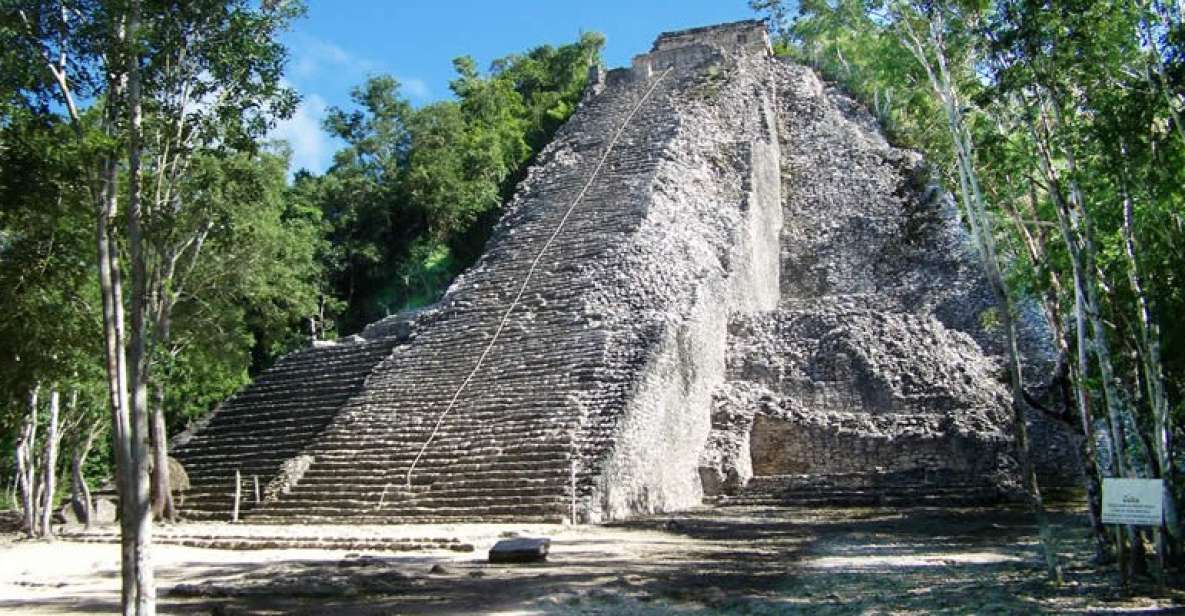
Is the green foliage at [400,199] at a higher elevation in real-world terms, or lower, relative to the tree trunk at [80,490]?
higher

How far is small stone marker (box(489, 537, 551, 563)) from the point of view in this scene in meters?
8.73

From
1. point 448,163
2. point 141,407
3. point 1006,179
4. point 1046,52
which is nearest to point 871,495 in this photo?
point 1006,179

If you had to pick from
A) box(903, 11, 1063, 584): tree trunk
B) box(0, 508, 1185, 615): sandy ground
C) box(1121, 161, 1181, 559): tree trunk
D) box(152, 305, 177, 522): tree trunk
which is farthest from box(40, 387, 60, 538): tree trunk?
box(1121, 161, 1181, 559): tree trunk

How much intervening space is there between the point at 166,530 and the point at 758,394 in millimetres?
9274

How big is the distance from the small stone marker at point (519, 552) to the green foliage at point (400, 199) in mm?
18291

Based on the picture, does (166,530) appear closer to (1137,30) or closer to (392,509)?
(392,509)

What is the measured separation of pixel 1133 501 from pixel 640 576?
3626mm

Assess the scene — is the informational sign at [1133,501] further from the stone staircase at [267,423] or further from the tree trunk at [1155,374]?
the stone staircase at [267,423]

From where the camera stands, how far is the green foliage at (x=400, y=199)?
2661cm

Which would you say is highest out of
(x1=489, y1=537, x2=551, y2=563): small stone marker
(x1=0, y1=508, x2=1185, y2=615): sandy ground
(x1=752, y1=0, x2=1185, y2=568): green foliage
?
(x1=752, y1=0, x2=1185, y2=568): green foliage

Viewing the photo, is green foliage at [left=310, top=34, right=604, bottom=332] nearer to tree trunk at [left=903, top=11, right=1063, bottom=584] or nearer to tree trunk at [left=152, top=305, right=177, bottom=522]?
tree trunk at [left=152, top=305, right=177, bottom=522]

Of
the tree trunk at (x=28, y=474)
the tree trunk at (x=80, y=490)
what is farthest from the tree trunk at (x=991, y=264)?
the tree trunk at (x=80, y=490)

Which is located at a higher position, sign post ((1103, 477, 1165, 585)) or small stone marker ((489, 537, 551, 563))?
sign post ((1103, 477, 1165, 585))

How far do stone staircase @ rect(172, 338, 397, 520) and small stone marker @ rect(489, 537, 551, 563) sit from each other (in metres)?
6.30
